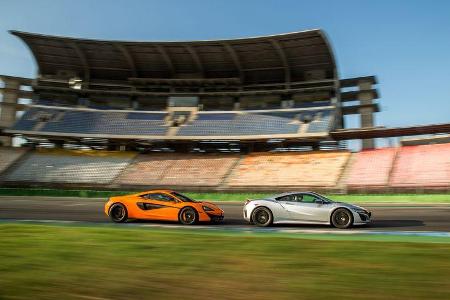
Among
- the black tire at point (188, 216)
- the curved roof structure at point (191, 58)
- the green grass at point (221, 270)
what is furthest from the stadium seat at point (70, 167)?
the green grass at point (221, 270)

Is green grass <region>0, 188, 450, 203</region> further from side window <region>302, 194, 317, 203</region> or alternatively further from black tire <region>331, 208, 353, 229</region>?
black tire <region>331, 208, 353, 229</region>

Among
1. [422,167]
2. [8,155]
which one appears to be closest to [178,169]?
[8,155]

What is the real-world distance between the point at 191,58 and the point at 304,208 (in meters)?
36.0

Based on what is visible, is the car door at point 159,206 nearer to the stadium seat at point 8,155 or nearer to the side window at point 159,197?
the side window at point 159,197

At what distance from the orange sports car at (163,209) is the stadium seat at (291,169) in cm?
1839

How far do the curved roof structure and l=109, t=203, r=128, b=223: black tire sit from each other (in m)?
30.8

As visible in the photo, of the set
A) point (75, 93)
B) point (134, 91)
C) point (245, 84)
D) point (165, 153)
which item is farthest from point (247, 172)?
point (75, 93)

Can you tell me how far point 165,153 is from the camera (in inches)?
1650

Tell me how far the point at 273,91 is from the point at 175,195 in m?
32.3

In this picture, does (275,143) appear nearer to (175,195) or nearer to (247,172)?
(247,172)

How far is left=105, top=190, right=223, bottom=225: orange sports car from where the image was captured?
12.2 m

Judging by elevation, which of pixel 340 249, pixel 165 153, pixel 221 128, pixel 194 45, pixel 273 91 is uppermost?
pixel 194 45

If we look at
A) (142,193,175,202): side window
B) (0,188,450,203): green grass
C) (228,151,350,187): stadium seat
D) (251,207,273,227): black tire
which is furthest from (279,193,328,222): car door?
(228,151,350,187): stadium seat

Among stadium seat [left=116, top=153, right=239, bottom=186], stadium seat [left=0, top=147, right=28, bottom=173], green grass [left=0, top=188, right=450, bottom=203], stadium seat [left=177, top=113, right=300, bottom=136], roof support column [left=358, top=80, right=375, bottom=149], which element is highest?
roof support column [left=358, top=80, right=375, bottom=149]
